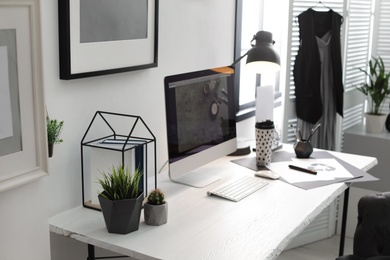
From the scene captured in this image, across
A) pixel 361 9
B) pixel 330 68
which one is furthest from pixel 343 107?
pixel 361 9

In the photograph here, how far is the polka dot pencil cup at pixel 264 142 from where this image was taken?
8.71 ft

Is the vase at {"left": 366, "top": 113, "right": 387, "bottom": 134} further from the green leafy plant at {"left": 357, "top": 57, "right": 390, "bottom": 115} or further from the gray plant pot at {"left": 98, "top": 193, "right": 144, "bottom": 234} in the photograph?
the gray plant pot at {"left": 98, "top": 193, "right": 144, "bottom": 234}

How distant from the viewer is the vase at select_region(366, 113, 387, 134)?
3824 mm

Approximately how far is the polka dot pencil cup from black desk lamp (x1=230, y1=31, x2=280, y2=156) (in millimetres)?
264

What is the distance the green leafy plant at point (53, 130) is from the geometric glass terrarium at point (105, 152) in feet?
0.45

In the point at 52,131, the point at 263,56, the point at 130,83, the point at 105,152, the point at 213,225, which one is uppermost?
the point at 263,56

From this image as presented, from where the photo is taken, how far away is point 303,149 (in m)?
2.79

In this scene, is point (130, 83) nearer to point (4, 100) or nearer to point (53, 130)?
point (53, 130)

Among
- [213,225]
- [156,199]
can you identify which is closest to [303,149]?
[213,225]

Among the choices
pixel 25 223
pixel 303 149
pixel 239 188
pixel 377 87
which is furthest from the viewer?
pixel 377 87

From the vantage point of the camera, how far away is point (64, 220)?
1939mm

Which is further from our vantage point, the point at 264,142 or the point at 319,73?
the point at 319,73

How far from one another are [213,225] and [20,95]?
0.77m

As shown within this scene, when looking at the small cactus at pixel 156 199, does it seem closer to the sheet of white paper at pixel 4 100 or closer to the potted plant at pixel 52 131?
the potted plant at pixel 52 131
